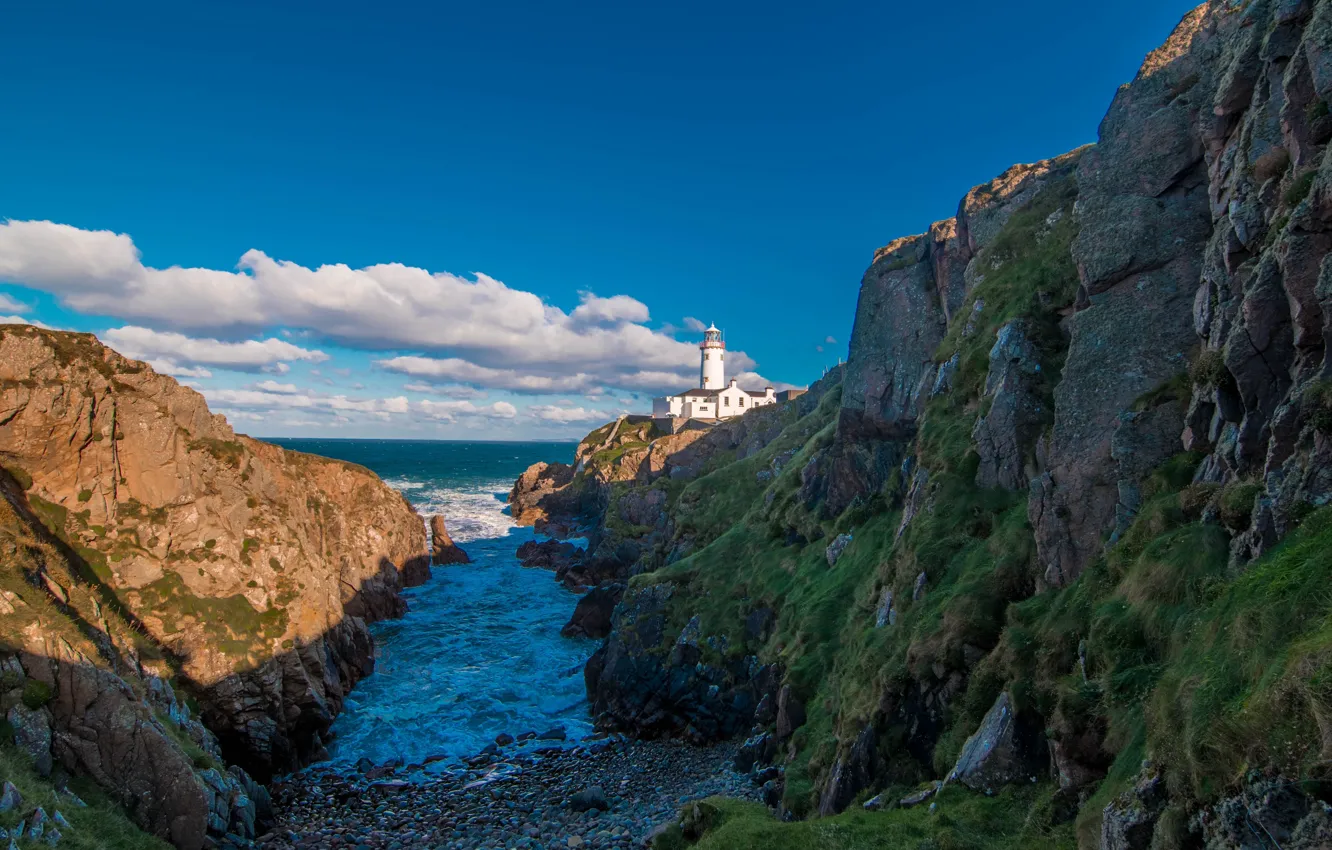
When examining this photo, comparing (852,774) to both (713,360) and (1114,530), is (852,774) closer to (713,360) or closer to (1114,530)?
(1114,530)

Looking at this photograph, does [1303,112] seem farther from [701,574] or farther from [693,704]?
[701,574]

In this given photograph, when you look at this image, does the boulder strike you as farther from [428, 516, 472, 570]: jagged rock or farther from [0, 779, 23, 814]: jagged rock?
[0, 779, 23, 814]: jagged rock

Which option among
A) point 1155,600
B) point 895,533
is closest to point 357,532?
point 895,533

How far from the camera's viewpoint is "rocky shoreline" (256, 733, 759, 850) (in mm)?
25719

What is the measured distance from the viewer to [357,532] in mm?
67750

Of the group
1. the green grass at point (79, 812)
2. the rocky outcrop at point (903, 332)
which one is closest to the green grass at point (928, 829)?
the green grass at point (79, 812)

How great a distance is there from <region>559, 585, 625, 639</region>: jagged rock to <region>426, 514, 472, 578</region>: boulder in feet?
107

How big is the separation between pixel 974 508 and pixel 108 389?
150ft

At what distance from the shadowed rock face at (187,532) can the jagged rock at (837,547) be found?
99.5 feet

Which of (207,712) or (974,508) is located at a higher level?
(974,508)

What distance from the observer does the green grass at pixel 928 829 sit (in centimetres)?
1312

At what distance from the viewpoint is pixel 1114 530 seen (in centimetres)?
1717

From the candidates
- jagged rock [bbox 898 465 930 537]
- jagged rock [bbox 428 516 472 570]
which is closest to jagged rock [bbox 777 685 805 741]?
jagged rock [bbox 898 465 930 537]

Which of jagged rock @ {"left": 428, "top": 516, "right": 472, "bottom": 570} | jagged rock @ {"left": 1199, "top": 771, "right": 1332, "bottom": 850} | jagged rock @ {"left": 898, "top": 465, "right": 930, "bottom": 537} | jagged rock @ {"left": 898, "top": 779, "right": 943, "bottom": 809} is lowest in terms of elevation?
jagged rock @ {"left": 428, "top": 516, "right": 472, "bottom": 570}
